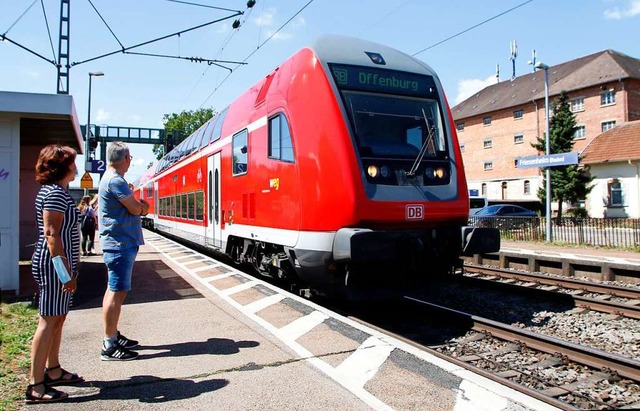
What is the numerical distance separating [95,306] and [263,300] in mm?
2364

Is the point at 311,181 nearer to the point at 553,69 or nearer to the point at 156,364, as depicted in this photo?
the point at 156,364

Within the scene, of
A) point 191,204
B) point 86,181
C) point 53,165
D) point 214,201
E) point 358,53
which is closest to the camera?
point 53,165

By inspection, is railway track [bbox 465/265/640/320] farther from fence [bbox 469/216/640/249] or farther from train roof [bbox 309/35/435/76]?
fence [bbox 469/216/640/249]

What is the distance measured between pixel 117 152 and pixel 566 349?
4953 mm

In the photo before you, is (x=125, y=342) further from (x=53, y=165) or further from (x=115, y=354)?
(x=53, y=165)

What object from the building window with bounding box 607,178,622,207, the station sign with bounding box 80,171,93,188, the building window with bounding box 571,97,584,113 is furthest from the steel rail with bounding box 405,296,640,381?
the building window with bounding box 571,97,584,113

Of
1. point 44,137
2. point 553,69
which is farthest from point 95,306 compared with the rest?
point 553,69

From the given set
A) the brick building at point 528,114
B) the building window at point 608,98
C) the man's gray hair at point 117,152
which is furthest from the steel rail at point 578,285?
the building window at point 608,98

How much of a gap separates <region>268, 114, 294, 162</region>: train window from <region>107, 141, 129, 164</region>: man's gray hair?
2.38 m

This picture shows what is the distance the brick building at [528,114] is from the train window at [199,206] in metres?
35.5

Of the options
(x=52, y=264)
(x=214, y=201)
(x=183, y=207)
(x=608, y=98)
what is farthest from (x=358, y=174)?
(x=608, y=98)

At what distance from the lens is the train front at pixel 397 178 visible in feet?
19.1

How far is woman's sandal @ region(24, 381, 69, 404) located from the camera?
3.68 m

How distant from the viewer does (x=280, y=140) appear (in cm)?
705
